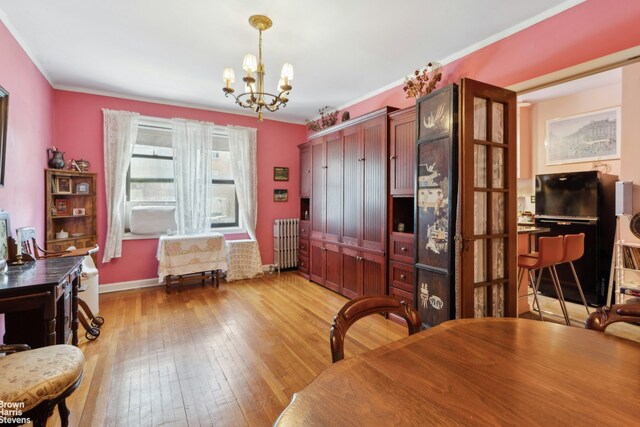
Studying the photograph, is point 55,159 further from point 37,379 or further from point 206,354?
point 37,379

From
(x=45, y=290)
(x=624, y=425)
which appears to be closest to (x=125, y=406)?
(x=45, y=290)

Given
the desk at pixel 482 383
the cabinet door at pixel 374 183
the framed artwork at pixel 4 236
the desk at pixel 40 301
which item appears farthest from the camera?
the cabinet door at pixel 374 183

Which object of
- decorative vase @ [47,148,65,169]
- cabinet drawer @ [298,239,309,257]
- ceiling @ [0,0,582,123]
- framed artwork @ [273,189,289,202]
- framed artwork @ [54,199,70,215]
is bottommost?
cabinet drawer @ [298,239,309,257]

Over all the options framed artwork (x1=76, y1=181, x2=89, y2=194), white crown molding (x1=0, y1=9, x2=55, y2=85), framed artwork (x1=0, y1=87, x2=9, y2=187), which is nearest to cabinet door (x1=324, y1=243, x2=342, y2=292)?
framed artwork (x1=76, y1=181, x2=89, y2=194)

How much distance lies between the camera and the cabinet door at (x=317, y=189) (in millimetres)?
4527

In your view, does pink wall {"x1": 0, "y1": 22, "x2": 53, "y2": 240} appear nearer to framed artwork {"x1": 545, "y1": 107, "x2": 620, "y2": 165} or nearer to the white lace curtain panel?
the white lace curtain panel

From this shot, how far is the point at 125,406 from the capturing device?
6.19 ft

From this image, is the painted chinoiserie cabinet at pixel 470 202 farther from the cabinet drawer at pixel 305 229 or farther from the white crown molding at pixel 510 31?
the cabinet drawer at pixel 305 229

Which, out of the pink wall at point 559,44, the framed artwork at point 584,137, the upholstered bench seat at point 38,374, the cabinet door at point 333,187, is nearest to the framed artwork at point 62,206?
the upholstered bench seat at point 38,374

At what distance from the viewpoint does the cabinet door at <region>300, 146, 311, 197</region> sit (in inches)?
195

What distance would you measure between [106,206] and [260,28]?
326 centimetres

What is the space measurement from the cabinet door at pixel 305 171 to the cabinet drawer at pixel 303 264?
106 cm

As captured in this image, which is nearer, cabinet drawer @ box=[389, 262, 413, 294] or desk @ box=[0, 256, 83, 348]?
desk @ box=[0, 256, 83, 348]

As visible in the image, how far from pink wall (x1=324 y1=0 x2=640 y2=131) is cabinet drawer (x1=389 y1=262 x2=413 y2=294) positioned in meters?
1.95
